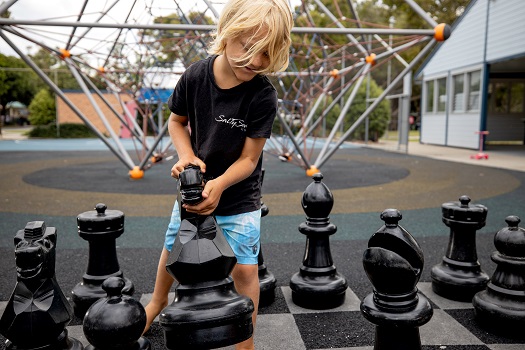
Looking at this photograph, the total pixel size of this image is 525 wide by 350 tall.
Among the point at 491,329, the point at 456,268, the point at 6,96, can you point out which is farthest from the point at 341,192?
the point at 6,96

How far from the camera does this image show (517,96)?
749 inches

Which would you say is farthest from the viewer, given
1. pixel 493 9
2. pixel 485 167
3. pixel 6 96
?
pixel 6 96

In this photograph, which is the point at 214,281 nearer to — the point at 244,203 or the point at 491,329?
the point at 244,203

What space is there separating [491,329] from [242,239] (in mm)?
1282

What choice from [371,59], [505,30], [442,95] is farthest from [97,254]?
[442,95]

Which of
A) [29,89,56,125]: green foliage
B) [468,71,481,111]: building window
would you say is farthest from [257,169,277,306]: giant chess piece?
[29,89,56,125]: green foliage

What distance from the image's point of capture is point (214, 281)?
3.71ft

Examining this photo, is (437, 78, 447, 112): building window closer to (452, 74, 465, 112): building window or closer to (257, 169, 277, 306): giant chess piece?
(452, 74, 465, 112): building window

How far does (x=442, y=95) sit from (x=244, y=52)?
17797 mm

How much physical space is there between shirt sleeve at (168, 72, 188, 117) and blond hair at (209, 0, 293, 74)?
354 mm

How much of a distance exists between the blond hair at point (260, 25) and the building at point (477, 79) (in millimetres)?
11853

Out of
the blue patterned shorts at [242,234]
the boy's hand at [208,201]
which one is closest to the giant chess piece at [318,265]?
the blue patterned shorts at [242,234]

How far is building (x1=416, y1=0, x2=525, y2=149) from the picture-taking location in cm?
1359

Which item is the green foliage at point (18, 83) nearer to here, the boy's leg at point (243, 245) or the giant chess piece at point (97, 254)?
the giant chess piece at point (97, 254)
